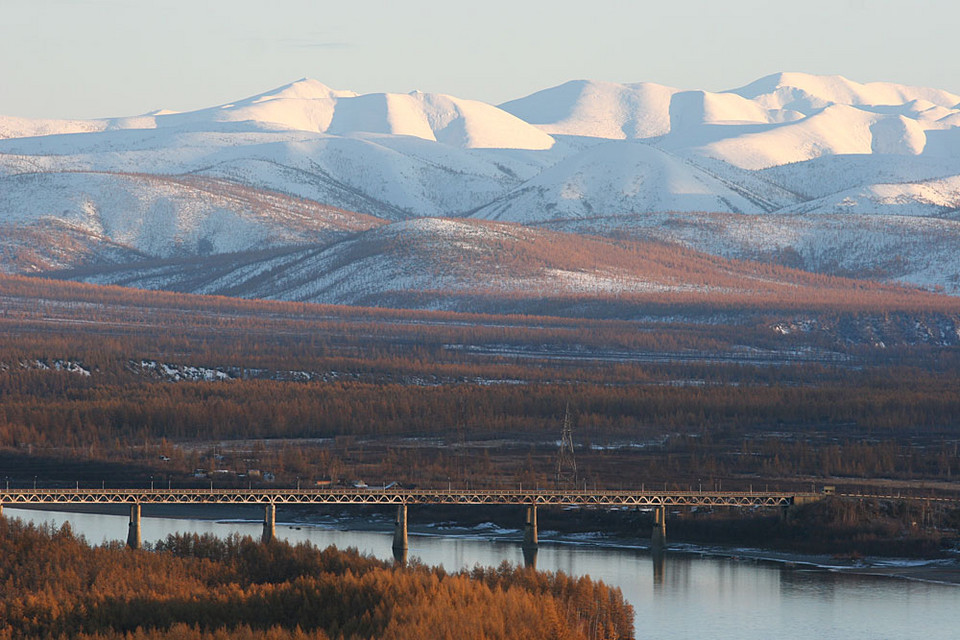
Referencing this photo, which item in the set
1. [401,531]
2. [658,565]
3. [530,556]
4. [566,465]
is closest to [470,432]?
[566,465]

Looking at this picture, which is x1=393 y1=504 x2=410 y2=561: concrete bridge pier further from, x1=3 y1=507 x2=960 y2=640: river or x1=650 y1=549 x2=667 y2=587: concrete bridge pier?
x1=650 y1=549 x2=667 y2=587: concrete bridge pier

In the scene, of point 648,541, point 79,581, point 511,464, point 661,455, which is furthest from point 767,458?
point 79,581

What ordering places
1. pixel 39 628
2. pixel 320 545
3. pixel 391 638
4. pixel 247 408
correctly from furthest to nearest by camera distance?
pixel 247 408 → pixel 320 545 → pixel 39 628 → pixel 391 638

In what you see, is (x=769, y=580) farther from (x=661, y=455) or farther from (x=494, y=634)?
(x=661, y=455)

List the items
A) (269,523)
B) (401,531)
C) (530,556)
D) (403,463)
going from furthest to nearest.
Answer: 1. (403,463)
2. (269,523)
3. (401,531)
4. (530,556)

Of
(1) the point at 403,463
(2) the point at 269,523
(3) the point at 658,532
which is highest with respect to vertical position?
(1) the point at 403,463

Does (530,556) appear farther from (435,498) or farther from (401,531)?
(435,498)
